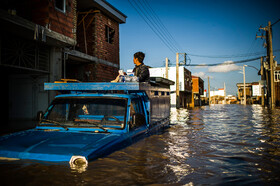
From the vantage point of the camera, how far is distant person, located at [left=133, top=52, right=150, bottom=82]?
567 centimetres

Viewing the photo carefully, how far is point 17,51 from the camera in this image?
349 inches

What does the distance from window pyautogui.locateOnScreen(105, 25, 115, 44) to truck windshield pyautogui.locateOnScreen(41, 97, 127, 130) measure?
1176 cm

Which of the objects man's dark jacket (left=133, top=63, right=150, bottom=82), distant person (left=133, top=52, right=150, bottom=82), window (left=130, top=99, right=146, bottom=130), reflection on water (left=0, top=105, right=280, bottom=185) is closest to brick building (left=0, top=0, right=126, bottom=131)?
distant person (left=133, top=52, right=150, bottom=82)

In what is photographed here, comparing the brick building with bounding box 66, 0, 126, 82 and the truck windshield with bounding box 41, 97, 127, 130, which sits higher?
the brick building with bounding box 66, 0, 126, 82

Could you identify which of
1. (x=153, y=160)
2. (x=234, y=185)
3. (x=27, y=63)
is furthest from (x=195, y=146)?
(x=27, y=63)

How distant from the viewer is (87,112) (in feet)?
13.9

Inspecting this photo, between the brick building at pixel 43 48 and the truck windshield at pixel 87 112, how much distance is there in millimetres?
4861

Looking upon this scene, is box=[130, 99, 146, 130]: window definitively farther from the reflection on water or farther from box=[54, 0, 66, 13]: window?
box=[54, 0, 66, 13]: window

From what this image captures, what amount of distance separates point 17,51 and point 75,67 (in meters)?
5.60

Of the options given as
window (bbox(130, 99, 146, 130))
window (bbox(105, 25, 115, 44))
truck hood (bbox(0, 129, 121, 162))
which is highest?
window (bbox(105, 25, 115, 44))

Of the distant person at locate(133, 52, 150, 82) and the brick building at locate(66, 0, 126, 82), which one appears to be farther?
the brick building at locate(66, 0, 126, 82)

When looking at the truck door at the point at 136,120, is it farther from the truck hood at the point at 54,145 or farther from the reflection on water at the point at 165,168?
the truck hood at the point at 54,145

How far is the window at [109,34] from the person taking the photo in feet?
50.2

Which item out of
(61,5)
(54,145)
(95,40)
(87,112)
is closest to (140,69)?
(87,112)
